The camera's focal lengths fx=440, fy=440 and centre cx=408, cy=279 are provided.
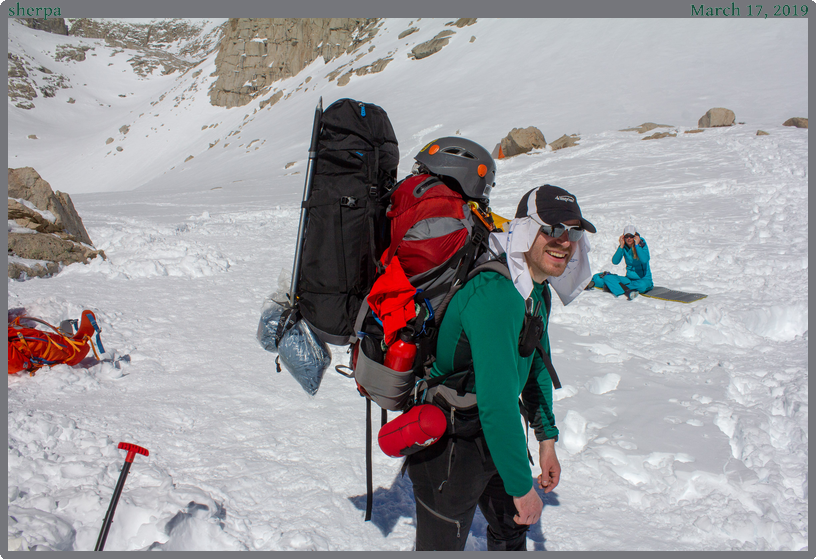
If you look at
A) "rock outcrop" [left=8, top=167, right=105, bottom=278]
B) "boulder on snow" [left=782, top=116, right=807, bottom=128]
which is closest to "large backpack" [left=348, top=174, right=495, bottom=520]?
"rock outcrop" [left=8, top=167, right=105, bottom=278]

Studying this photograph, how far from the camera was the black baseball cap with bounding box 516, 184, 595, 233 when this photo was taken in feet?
5.67

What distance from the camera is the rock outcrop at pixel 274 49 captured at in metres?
51.0

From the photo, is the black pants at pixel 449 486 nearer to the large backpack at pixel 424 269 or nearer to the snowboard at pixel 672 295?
the large backpack at pixel 424 269

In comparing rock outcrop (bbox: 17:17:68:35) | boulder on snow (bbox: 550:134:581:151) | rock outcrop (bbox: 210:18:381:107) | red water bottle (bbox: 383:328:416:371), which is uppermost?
rock outcrop (bbox: 17:17:68:35)

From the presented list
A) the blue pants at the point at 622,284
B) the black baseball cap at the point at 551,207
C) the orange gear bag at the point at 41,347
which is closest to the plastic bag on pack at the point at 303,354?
the black baseball cap at the point at 551,207

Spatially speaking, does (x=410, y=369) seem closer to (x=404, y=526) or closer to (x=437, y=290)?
(x=437, y=290)

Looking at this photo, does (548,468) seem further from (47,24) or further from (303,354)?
(47,24)

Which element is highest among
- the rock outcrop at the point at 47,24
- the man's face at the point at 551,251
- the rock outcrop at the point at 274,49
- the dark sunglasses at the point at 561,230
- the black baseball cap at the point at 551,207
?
the rock outcrop at the point at 47,24

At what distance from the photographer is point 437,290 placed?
5.73ft

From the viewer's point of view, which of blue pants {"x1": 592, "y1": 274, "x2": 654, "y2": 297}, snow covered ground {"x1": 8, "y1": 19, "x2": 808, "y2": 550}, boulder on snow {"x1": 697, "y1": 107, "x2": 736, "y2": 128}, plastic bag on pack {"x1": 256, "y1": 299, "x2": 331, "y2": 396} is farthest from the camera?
boulder on snow {"x1": 697, "y1": 107, "x2": 736, "y2": 128}

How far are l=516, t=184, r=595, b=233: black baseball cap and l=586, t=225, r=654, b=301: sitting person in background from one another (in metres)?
5.45

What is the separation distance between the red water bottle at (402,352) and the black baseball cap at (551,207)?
2.17 ft

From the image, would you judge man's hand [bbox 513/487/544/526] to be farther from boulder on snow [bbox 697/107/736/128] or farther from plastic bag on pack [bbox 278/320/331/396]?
boulder on snow [bbox 697/107/736/128]

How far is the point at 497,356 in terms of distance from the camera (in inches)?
61.7
